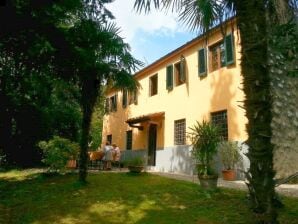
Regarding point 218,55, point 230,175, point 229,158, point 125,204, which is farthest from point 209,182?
point 218,55

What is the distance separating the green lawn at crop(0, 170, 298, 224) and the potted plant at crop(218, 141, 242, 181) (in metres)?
2.96

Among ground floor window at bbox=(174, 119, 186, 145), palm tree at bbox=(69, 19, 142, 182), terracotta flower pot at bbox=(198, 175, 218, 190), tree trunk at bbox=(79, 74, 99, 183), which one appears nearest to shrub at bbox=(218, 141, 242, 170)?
ground floor window at bbox=(174, 119, 186, 145)

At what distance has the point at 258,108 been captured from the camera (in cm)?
506

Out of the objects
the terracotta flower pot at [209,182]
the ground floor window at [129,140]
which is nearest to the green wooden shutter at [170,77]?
the ground floor window at [129,140]

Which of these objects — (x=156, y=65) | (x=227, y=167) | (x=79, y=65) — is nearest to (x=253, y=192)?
(x=79, y=65)

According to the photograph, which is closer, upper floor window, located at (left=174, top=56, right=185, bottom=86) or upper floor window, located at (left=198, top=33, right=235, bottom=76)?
upper floor window, located at (left=198, top=33, right=235, bottom=76)

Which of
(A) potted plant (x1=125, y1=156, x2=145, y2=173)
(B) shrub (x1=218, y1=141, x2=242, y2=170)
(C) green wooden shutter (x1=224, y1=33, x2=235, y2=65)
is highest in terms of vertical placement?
(C) green wooden shutter (x1=224, y1=33, x2=235, y2=65)

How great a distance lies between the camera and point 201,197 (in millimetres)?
9547

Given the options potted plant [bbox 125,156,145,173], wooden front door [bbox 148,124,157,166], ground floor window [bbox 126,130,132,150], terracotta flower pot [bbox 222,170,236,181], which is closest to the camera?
terracotta flower pot [bbox 222,170,236,181]

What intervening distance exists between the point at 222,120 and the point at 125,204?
7901 millimetres

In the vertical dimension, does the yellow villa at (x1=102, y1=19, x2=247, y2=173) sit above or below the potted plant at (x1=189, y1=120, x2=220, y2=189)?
above

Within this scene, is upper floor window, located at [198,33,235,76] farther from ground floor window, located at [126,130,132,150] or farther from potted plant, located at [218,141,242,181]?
ground floor window, located at [126,130,132,150]

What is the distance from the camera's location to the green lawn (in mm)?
7793

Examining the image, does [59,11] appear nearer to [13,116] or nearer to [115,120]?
[13,116]
